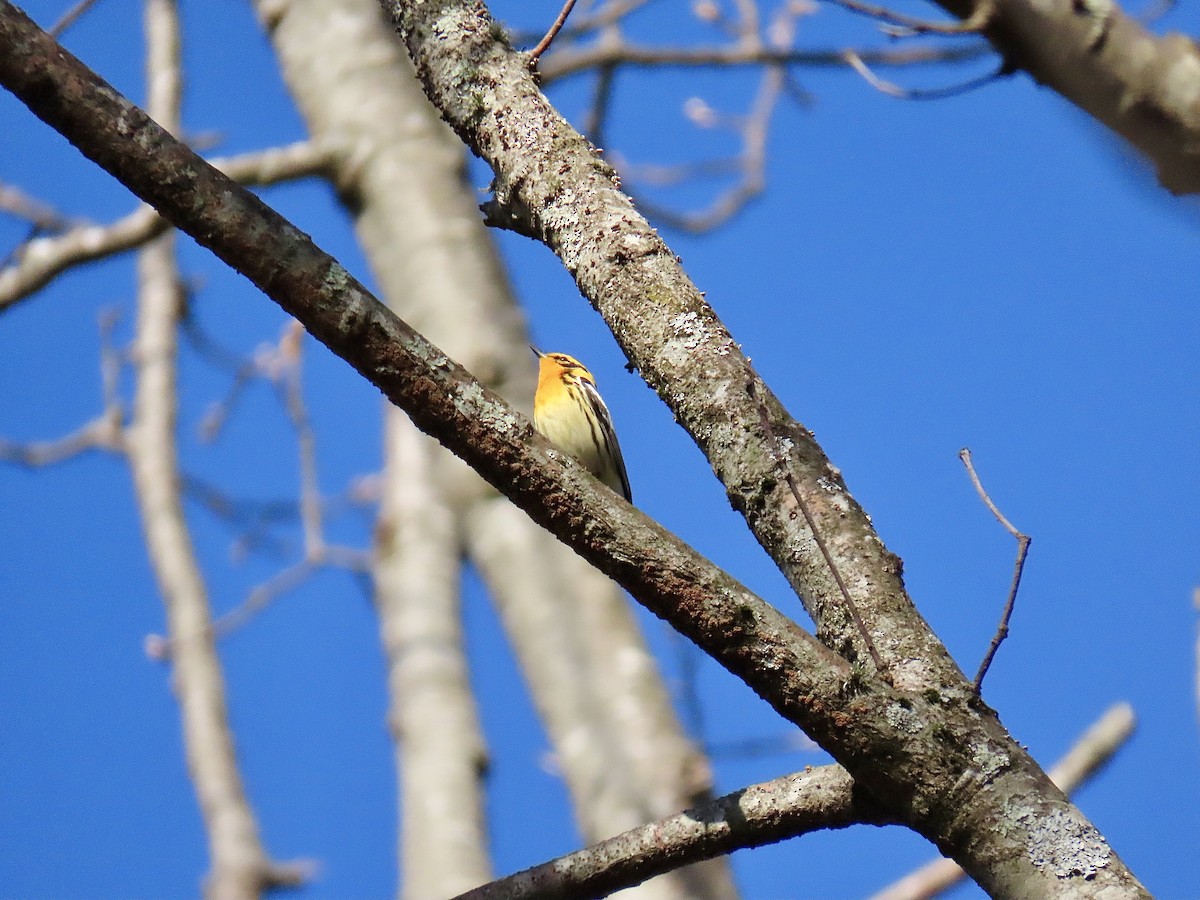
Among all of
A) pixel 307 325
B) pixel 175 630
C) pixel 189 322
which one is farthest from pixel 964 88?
pixel 189 322

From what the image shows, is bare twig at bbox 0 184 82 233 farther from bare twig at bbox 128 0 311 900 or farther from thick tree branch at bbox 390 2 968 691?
thick tree branch at bbox 390 2 968 691

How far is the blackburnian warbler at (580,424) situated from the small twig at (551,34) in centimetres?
360

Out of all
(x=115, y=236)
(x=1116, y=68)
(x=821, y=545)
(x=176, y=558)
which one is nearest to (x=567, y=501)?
(x=821, y=545)

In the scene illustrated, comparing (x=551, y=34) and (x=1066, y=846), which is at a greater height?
(x=551, y=34)

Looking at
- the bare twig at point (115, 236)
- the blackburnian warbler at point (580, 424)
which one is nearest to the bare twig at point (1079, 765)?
the blackburnian warbler at point (580, 424)

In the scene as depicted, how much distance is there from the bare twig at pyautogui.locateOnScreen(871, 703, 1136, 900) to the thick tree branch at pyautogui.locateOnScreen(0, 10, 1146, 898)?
9.61 ft

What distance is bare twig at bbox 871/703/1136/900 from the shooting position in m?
4.77

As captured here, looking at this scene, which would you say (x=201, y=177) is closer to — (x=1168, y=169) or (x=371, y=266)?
(x=1168, y=169)

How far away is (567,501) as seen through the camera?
7.04 feet

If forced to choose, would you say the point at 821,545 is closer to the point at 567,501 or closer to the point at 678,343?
the point at 567,501

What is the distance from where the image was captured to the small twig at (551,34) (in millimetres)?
2854

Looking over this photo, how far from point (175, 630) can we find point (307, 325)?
5.86 metres

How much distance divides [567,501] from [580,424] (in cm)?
466

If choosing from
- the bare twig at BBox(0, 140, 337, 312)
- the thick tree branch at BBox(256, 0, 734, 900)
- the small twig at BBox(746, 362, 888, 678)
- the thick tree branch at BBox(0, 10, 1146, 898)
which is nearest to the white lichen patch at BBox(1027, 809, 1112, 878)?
the thick tree branch at BBox(0, 10, 1146, 898)
